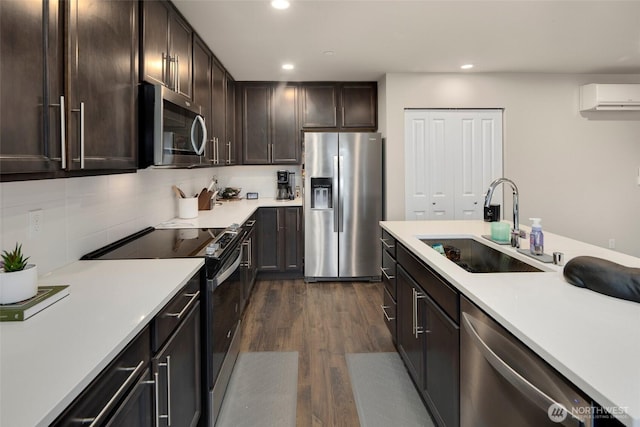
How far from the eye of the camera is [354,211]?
4.67 meters

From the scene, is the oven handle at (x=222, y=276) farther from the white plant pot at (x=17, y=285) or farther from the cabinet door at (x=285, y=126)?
the cabinet door at (x=285, y=126)

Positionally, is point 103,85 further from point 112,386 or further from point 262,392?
point 262,392

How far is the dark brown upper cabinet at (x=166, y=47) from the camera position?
2.17 meters

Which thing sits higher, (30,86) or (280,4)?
(280,4)

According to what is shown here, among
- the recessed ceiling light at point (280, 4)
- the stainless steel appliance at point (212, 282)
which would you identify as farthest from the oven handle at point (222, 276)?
the recessed ceiling light at point (280, 4)

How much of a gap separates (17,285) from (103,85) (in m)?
0.84

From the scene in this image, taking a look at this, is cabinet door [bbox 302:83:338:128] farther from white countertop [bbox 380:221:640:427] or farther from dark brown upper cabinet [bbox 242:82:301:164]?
white countertop [bbox 380:221:640:427]

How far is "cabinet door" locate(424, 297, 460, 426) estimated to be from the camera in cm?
166

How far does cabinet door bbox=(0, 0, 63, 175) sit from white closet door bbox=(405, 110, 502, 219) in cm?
379

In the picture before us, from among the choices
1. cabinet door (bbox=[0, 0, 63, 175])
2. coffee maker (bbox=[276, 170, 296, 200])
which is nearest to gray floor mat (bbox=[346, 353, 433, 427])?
cabinet door (bbox=[0, 0, 63, 175])

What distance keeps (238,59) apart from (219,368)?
3043 millimetres

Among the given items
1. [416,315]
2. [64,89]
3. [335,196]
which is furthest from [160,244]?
[335,196]

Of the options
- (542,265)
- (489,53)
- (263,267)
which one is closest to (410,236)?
(542,265)

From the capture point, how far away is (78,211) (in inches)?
77.8
